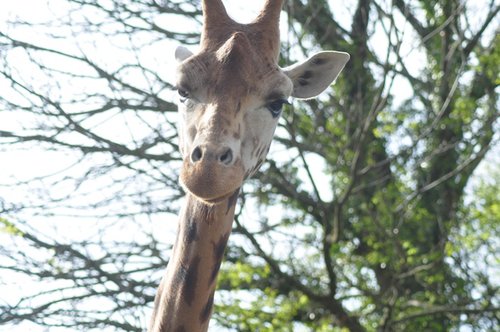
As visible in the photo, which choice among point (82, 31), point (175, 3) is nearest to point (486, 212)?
point (175, 3)

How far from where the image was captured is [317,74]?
5.87 meters

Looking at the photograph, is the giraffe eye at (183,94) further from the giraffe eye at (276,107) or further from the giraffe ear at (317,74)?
the giraffe ear at (317,74)

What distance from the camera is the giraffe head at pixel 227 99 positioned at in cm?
441

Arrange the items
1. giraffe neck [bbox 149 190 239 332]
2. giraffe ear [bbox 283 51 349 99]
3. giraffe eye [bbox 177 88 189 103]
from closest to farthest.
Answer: giraffe neck [bbox 149 190 239 332], giraffe eye [bbox 177 88 189 103], giraffe ear [bbox 283 51 349 99]

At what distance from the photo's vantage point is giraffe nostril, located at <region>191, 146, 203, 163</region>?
14.4 ft

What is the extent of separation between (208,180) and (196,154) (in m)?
0.13

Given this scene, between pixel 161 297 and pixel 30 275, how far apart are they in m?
4.63

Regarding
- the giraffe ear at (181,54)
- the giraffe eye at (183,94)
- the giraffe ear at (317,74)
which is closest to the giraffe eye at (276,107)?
the giraffe eye at (183,94)

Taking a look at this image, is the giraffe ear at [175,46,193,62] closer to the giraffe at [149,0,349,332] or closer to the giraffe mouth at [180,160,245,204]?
the giraffe at [149,0,349,332]

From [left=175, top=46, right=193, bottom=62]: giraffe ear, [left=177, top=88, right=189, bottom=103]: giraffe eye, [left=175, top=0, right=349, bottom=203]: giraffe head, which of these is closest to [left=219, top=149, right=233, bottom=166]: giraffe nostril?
[left=175, top=0, right=349, bottom=203]: giraffe head

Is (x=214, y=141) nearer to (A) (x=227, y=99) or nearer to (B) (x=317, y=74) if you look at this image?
(A) (x=227, y=99)

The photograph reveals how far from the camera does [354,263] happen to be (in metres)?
12.2

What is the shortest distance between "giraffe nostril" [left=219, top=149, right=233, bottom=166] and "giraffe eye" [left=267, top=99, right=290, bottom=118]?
0.62 meters

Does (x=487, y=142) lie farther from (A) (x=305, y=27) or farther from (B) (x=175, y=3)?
(B) (x=175, y=3)
